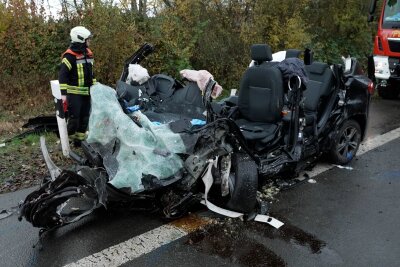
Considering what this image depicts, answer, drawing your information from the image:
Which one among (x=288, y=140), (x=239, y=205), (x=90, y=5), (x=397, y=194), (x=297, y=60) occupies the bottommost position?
(x=397, y=194)

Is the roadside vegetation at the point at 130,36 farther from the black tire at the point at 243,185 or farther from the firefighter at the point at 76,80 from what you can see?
the black tire at the point at 243,185

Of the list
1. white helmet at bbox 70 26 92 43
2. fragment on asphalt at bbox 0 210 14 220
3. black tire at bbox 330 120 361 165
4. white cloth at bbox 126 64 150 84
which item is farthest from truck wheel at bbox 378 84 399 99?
fragment on asphalt at bbox 0 210 14 220

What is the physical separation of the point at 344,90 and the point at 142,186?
3.11 m

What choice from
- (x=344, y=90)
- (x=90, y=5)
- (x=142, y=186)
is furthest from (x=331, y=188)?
(x=90, y=5)

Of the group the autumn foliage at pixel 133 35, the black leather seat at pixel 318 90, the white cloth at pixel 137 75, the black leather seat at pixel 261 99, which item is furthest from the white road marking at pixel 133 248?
the autumn foliage at pixel 133 35

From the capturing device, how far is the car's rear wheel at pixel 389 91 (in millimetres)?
9938

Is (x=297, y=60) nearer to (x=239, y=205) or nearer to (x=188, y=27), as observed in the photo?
(x=239, y=205)

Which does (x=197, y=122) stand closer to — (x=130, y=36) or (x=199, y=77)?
(x=199, y=77)

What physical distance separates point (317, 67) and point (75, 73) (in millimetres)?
3509

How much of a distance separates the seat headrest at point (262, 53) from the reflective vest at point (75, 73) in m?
2.86

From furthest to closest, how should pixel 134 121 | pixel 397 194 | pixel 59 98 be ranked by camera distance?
1. pixel 59 98
2. pixel 397 194
3. pixel 134 121

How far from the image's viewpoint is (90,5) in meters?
9.12

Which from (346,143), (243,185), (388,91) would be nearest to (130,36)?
(346,143)

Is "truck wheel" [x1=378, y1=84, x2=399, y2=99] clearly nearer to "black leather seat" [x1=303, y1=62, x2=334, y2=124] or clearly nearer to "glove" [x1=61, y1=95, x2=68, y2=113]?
"black leather seat" [x1=303, y1=62, x2=334, y2=124]
